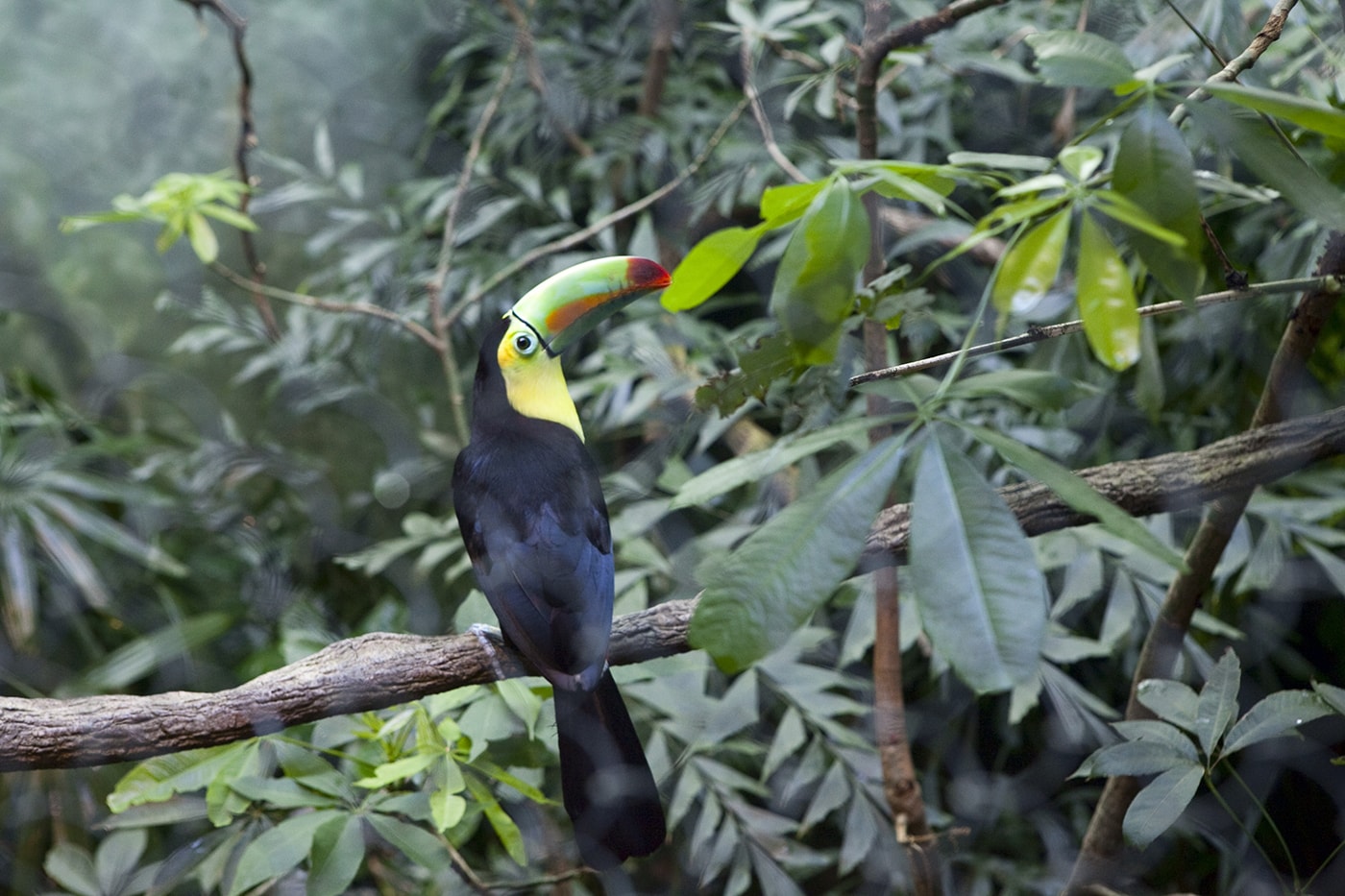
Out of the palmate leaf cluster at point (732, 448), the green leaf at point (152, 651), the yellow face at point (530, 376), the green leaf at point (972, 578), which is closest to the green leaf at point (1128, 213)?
the palmate leaf cluster at point (732, 448)

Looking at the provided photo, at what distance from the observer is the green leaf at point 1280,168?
38 centimetres

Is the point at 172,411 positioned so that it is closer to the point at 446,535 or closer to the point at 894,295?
the point at 446,535

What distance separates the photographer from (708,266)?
45cm

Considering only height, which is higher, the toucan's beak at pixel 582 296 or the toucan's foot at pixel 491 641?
the toucan's beak at pixel 582 296

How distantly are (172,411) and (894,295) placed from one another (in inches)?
55.0

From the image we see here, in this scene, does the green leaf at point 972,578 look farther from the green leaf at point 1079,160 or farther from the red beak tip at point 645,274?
the red beak tip at point 645,274

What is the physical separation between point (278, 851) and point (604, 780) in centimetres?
22

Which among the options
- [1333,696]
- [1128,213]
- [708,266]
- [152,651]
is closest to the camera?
[1128,213]

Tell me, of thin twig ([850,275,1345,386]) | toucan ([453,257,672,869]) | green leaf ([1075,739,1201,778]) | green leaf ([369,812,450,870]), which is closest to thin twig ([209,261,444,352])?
toucan ([453,257,672,869])

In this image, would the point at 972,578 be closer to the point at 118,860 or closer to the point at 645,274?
the point at 645,274

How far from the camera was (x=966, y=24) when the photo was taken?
1181 mm

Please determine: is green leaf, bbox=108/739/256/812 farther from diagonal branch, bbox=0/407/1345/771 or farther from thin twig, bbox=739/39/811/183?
thin twig, bbox=739/39/811/183

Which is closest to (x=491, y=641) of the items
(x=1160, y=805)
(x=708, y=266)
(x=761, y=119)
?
(x=708, y=266)

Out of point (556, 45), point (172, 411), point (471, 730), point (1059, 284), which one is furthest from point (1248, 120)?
point (172, 411)
